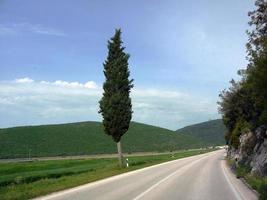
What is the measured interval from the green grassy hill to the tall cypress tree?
63.6m

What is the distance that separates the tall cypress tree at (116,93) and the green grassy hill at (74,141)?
6357 cm

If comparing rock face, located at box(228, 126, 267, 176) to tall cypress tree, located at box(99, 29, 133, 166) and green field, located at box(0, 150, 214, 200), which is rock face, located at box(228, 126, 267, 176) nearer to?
green field, located at box(0, 150, 214, 200)

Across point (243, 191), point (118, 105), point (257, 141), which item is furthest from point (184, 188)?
point (118, 105)

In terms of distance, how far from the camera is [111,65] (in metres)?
49.8

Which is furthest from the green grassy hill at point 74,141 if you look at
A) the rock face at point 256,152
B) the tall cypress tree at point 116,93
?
the rock face at point 256,152

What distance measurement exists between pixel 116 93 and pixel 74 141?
93248 millimetres

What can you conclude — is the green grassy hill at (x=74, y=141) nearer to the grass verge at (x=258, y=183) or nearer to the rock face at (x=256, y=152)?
the rock face at (x=256, y=152)

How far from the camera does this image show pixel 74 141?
459 ft

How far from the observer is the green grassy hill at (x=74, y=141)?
121438mm

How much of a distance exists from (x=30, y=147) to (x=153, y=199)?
10930 centimetres

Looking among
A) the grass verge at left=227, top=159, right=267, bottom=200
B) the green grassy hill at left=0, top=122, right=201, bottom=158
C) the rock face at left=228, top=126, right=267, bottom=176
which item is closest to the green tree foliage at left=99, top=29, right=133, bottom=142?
the rock face at left=228, top=126, right=267, bottom=176

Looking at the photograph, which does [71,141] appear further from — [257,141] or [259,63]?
[259,63]

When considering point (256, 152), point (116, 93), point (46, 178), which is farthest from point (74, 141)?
point (256, 152)

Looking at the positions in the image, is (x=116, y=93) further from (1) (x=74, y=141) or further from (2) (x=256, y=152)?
(1) (x=74, y=141)
